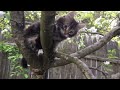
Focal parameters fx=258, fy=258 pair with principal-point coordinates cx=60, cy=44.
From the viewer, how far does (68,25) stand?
286 centimetres

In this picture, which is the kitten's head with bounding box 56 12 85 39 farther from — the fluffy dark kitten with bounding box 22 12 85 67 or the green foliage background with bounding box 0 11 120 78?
the green foliage background with bounding box 0 11 120 78

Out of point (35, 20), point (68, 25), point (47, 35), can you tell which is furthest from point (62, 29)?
point (47, 35)

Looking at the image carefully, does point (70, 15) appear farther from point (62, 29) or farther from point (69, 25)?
point (62, 29)

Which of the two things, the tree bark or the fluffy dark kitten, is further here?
the fluffy dark kitten

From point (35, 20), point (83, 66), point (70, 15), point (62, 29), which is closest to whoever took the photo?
point (83, 66)

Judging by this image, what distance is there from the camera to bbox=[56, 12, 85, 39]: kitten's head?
2.75 metres

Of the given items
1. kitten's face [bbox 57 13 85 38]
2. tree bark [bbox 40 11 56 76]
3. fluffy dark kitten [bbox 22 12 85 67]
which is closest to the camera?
tree bark [bbox 40 11 56 76]

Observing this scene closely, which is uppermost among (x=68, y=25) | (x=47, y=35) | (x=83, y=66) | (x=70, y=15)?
(x=70, y=15)

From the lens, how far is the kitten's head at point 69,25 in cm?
275

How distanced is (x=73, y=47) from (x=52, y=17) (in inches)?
98.5

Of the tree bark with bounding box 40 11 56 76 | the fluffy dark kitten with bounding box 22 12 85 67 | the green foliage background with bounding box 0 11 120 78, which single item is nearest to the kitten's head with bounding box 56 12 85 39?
the fluffy dark kitten with bounding box 22 12 85 67

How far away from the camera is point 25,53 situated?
6.25 feet

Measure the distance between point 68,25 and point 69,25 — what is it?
1.4 inches
